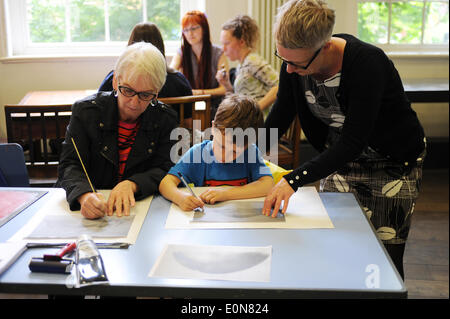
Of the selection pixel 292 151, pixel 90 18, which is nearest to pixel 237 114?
pixel 292 151

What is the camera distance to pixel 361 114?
149 centimetres

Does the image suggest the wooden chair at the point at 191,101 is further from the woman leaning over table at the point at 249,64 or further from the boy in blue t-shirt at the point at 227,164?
the boy in blue t-shirt at the point at 227,164

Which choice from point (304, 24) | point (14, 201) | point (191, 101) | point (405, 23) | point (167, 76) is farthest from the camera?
point (405, 23)

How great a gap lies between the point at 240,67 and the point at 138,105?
68.3 inches

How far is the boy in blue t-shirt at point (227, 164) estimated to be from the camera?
64.6 inches

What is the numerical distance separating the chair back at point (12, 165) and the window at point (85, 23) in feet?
8.06

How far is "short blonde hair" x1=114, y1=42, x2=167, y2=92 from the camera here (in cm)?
162

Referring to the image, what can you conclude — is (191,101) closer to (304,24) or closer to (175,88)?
(175,88)

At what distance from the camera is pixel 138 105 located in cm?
167

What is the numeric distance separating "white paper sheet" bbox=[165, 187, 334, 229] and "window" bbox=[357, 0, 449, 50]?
3251 millimetres

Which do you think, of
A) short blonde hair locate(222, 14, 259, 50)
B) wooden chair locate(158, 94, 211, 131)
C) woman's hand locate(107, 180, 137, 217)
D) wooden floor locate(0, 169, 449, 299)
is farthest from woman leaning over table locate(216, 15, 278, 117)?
woman's hand locate(107, 180, 137, 217)

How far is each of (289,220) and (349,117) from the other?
333 mm
